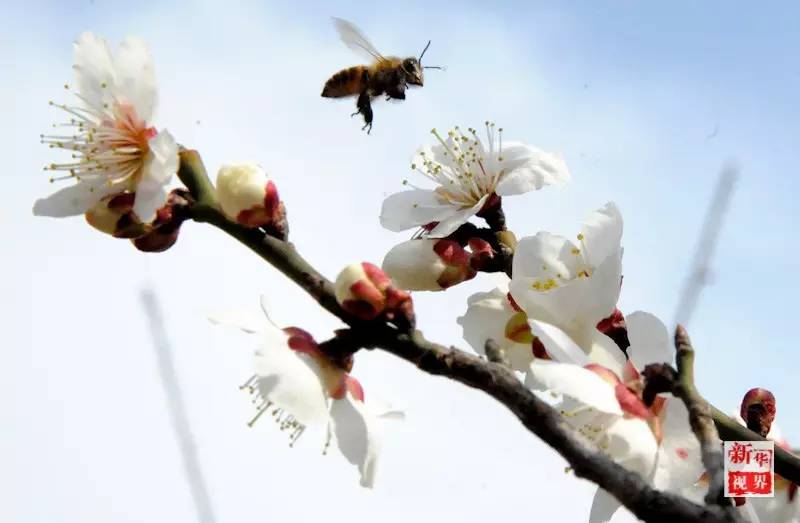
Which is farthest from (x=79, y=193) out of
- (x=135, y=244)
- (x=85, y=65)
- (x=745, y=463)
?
(x=745, y=463)

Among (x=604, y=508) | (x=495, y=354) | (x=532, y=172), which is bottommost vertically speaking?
(x=604, y=508)

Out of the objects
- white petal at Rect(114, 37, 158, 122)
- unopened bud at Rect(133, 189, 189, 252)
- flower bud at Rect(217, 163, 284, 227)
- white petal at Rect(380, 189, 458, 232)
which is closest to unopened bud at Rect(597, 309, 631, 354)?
white petal at Rect(380, 189, 458, 232)

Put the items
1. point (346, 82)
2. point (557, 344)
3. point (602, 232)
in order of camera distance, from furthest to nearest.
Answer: point (346, 82) → point (602, 232) → point (557, 344)

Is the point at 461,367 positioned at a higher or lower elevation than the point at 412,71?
lower

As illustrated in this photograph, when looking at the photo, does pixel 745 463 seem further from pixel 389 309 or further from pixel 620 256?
pixel 389 309

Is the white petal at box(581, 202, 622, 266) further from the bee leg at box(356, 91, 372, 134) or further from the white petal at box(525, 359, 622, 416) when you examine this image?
the bee leg at box(356, 91, 372, 134)

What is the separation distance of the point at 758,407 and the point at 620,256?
376 millimetres

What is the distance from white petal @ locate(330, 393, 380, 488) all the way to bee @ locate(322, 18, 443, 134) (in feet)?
Result: 3.09

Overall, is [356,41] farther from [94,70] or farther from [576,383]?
[576,383]

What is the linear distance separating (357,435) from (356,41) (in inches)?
45.2

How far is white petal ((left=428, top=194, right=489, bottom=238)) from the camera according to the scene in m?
1.88

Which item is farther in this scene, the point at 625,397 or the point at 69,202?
the point at 69,202

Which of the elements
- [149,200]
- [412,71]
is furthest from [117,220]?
[412,71]

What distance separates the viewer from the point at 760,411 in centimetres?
170
